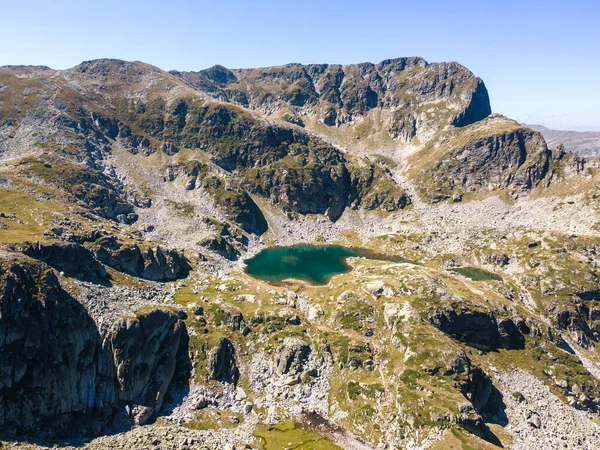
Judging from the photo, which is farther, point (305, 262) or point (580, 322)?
point (305, 262)

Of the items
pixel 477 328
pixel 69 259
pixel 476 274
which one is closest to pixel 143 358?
pixel 69 259

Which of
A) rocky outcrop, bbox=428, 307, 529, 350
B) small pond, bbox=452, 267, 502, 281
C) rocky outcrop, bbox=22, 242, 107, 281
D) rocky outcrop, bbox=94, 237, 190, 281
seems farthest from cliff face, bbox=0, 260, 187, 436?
small pond, bbox=452, 267, 502, 281

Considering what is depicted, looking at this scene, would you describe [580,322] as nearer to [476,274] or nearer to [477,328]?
[476,274]

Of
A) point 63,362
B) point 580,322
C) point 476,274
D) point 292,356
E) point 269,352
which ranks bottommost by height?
point 580,322

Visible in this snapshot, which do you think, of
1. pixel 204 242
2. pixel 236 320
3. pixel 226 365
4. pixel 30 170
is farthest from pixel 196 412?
pixel 30 170

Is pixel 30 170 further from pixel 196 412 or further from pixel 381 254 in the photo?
pixel 381 254

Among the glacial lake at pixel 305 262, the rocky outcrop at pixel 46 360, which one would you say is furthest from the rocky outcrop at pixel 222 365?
the glacial lake at pixel 305 262

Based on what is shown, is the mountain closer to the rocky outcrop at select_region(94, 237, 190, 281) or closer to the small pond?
the rocky outcrop at select_region(94, 237, 190, 281)
